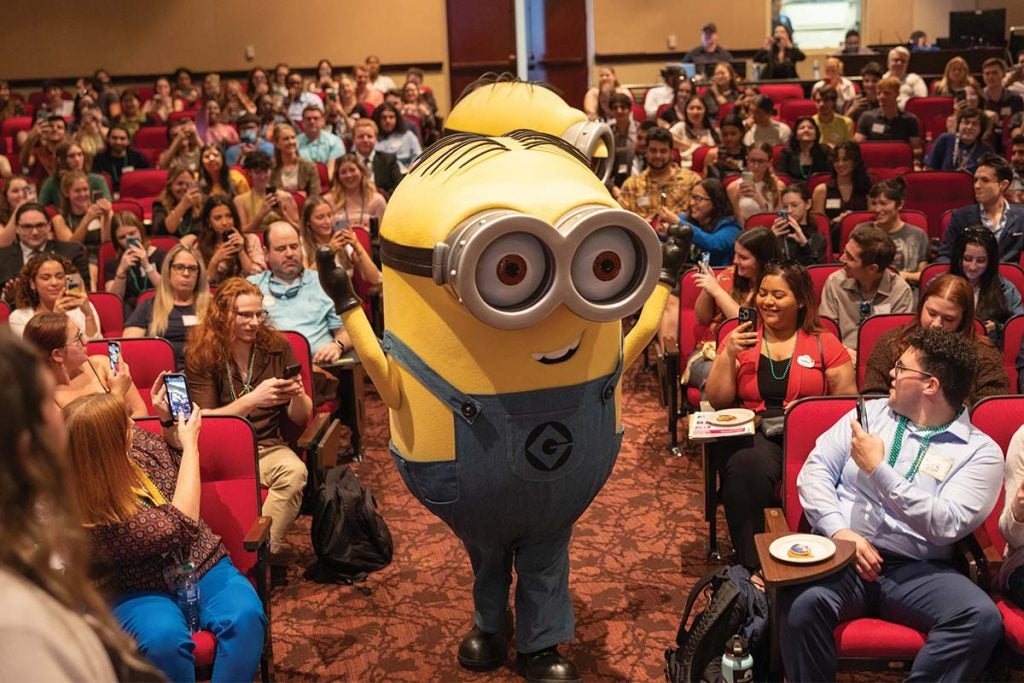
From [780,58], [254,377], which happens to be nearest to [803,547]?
[254,377]

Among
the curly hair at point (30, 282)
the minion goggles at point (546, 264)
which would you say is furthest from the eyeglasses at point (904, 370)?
the curly hair at point (30, 282)

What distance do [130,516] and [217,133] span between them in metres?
8.02

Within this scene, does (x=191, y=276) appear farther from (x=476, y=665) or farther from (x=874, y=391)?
(x=874, y=391)

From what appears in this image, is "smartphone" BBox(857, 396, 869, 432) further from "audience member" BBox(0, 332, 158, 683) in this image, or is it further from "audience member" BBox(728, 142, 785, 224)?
"audience member" BBox(728, 142, 785, 224)

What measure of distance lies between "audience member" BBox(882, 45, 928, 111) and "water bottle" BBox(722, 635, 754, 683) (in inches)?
348

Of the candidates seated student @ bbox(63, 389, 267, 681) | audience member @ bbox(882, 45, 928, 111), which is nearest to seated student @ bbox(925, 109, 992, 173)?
audience member @ bbox(882, 45, 928, 111)

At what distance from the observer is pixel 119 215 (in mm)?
6480

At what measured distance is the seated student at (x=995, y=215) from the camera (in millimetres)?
6117

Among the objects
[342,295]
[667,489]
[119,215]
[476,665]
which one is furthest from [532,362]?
[119,215]

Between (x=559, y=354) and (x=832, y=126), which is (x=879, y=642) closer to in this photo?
(x=559, y=354)

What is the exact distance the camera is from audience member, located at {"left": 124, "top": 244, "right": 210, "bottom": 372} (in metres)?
4.98

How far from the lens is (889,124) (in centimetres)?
961

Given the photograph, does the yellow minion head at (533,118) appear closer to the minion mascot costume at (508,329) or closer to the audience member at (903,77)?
the minion mascot costume at (508,329)

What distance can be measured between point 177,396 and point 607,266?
1.46 m
